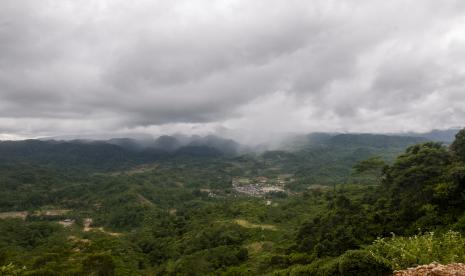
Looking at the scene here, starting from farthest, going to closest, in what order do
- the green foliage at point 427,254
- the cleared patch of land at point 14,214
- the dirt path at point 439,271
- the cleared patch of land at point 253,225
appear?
the cleared patch of land at point 14,214 < the cleared patch of land at point 253,225 < the green foliage at point 427,254 < the dirt path at point 439,271

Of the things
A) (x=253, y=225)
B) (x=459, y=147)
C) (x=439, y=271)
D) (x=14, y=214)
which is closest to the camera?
(x=439, y=271)

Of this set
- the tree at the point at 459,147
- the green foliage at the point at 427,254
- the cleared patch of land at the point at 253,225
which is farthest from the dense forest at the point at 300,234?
the cleared patch of land at the point at 253,225

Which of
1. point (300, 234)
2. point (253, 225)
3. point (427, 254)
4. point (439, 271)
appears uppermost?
point (439, 271)

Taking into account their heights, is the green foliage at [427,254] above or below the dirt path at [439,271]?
below

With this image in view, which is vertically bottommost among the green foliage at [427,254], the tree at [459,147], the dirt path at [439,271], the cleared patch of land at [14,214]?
the cleared patch of land at [14,214]

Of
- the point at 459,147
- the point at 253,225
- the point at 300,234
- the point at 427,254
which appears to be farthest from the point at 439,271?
the point at 253,225

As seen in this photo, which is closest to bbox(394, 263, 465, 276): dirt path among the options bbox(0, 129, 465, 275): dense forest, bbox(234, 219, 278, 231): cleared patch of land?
bbox(0, 129, 465, 275): dense forest

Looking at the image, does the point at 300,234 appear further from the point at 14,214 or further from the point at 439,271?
the point at 14,214

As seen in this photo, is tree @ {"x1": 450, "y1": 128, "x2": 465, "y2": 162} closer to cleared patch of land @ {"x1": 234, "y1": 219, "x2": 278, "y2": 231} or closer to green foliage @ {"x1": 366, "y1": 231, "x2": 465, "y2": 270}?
green foliage @ {"x1": 366, "y1": 231, "x2": 465, "y2": 270}

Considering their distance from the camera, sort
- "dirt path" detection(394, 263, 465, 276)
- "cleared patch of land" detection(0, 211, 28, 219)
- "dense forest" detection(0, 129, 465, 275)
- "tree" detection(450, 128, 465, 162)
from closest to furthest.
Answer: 1. "dirt path" detection(394, 263, 465, 276)
2. "dense forest" detection(0, 129, 465, 275)
3. "tree" detection(450, 128, 465, 162)
4. "cleared patch of land" detection(0, 211, 28, 219)

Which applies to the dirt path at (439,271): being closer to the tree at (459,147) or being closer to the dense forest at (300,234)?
the dense forest at (300,234)

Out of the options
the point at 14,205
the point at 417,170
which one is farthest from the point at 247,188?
the point at 417,170

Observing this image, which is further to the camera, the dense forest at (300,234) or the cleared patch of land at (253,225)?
the cleared patch of land at (253,225)
